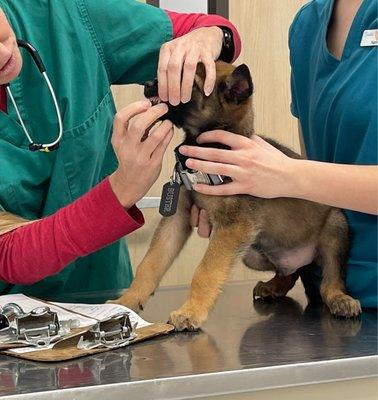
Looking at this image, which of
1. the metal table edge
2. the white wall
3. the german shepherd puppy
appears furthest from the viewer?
the white wall

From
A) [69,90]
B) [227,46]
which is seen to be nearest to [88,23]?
[69,90]

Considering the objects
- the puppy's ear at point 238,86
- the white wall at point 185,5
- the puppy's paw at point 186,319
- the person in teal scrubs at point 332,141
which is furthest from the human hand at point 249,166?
the white wall at point 185,5

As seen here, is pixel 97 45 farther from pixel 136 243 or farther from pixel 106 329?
pixel 136 243

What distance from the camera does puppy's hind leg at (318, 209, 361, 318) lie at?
128 centimetres

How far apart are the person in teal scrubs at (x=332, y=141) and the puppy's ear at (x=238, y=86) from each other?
0.29 ft

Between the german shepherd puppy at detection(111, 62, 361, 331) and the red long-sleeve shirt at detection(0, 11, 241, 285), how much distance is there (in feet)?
A: 0.45

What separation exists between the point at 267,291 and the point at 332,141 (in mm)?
317

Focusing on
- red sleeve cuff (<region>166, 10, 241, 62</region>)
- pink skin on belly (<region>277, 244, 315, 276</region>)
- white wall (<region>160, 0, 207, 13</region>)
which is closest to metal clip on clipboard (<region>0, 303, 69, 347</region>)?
pink skin on belly (<region>277, 244, 315, 276</region>)

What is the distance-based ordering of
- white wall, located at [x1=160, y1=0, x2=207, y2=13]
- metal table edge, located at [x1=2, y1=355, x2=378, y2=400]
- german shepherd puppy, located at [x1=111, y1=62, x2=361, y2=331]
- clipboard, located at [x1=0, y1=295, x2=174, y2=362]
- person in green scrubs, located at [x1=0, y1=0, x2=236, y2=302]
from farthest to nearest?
white wall, located at [x1=160, y1=0, x2=207, y2=13] < person in green scrubs, located at [x1=0, y1=0, x2=236, y2=302] < german shepherd puppy, located at [x1=111, y1=62, x2=361, y2=331] < clipboard, located at [x1=0, y1=295, x2=174, y2=362] < metal table edge, located at [x1=2, y1=355, x2=378, y2=400]

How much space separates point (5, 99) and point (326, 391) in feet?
2.61

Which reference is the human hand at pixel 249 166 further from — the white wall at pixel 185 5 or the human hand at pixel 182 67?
the white wall at pixel 185 5

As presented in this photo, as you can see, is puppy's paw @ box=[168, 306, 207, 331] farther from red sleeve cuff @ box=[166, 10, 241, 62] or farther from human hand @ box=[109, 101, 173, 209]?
red sleeve cuff @ box=[166, 10, 241, 62]

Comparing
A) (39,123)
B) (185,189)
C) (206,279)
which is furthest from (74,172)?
(206,279)

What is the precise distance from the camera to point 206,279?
1.25 metres
